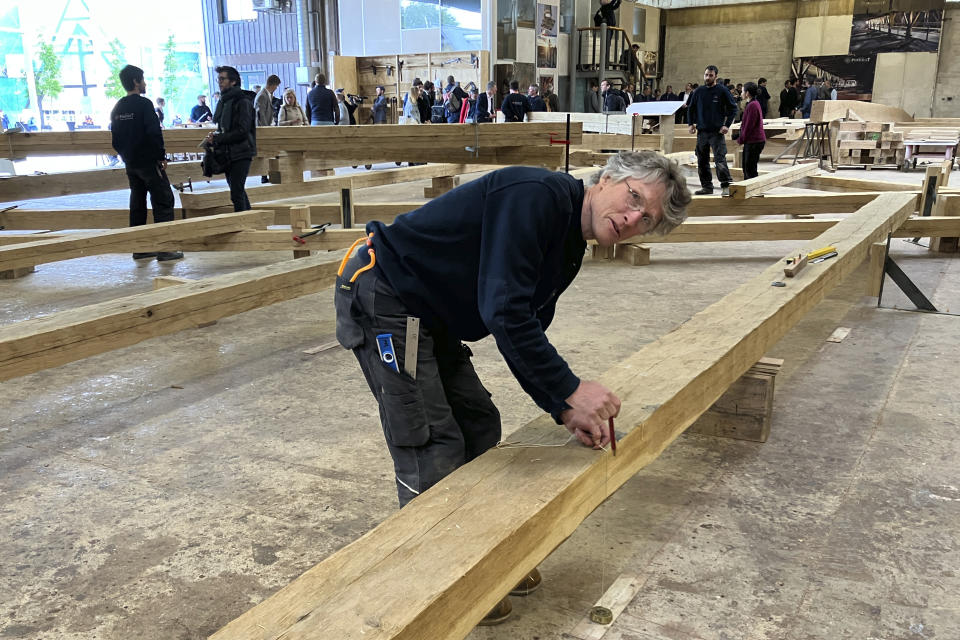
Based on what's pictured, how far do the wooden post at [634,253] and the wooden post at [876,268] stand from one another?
1842 millimetres

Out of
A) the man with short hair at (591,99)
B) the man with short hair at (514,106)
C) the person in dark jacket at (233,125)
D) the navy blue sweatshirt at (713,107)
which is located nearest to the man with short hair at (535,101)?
the man with short hair at (514,106)

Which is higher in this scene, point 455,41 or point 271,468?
point 455,41

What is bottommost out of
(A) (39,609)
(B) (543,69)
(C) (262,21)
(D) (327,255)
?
(A) (39,609)

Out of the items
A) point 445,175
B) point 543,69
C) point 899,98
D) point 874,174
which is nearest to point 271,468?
point 445,175

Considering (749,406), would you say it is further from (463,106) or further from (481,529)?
(463,106)

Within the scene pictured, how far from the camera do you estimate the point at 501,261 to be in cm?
167

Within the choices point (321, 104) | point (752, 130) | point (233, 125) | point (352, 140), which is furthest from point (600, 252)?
point (321, 104)

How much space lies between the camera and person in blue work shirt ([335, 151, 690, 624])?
1690 mm

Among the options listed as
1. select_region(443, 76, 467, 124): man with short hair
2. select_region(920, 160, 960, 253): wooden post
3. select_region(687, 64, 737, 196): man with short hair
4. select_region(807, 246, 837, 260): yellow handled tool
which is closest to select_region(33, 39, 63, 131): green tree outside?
select_region(443, 76, 467, 124): man with short hair

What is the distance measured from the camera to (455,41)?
2103 cm

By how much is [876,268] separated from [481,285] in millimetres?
4889

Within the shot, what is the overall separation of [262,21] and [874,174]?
19.5 m

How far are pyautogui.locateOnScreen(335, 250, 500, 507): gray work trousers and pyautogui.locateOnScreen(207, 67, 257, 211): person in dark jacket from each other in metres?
5.43

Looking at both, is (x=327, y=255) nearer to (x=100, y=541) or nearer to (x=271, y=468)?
(x=271, y=468)
